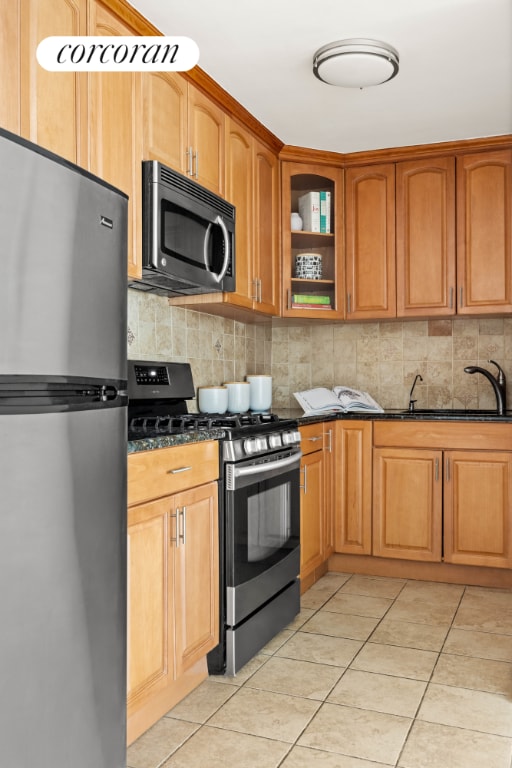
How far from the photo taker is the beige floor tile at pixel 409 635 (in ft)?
8.92

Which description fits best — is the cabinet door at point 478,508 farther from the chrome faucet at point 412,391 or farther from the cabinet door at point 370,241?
the cabinet door at point 370,241

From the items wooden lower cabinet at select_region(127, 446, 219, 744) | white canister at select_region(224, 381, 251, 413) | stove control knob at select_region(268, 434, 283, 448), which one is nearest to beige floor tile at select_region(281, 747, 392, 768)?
wooden lower cabinet at select_region(127, 446, 219, 744)

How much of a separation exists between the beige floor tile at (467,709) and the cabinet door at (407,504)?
1.27 m

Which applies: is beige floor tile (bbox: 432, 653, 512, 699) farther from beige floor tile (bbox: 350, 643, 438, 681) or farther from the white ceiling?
the white ceiling

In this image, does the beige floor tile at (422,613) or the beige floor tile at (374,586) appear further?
the beige floor tile at (374,586)

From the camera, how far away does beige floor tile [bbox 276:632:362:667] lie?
258 cm

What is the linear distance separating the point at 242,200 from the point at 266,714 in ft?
7.38

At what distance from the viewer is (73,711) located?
133 cm

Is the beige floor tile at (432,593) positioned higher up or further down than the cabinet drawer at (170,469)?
further down

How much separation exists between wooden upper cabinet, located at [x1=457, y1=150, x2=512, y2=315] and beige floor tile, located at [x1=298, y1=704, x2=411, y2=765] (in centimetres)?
228

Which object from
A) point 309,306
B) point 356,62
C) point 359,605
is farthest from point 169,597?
point 309,306

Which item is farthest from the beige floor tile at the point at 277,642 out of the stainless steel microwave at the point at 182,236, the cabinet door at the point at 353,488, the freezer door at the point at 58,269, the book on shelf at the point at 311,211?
the book on shelf at the point at 311,211

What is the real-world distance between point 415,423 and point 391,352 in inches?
28.7

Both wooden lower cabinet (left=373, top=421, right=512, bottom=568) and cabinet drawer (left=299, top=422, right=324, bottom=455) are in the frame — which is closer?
cabinet drawer (left=299, top=422, right=324, bottom=455)
